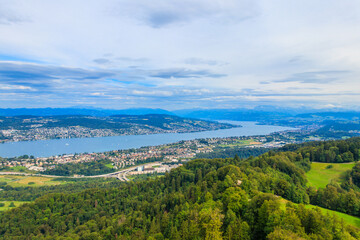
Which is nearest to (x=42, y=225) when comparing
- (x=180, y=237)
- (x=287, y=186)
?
(x=180, y=237)

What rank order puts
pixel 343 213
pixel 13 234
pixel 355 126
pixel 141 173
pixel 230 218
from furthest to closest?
pixel 355 126
pixel 141 173
pixel 13 234
pixel 343 213
pixel 230 218

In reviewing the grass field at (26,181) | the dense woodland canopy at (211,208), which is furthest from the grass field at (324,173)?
the grass field at (26,181)

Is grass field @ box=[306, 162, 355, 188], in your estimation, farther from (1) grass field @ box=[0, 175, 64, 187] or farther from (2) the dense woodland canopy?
(1) grass field @ box=[0, 175, 64, 187]

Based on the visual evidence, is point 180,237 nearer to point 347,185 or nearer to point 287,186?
point 287,186

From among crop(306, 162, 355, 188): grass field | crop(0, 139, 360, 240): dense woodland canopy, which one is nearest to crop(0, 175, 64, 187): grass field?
crop(0, 139, 360, 240): dense woodland canopy

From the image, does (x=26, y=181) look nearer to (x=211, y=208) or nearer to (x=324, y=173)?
(x=211, y=208)
